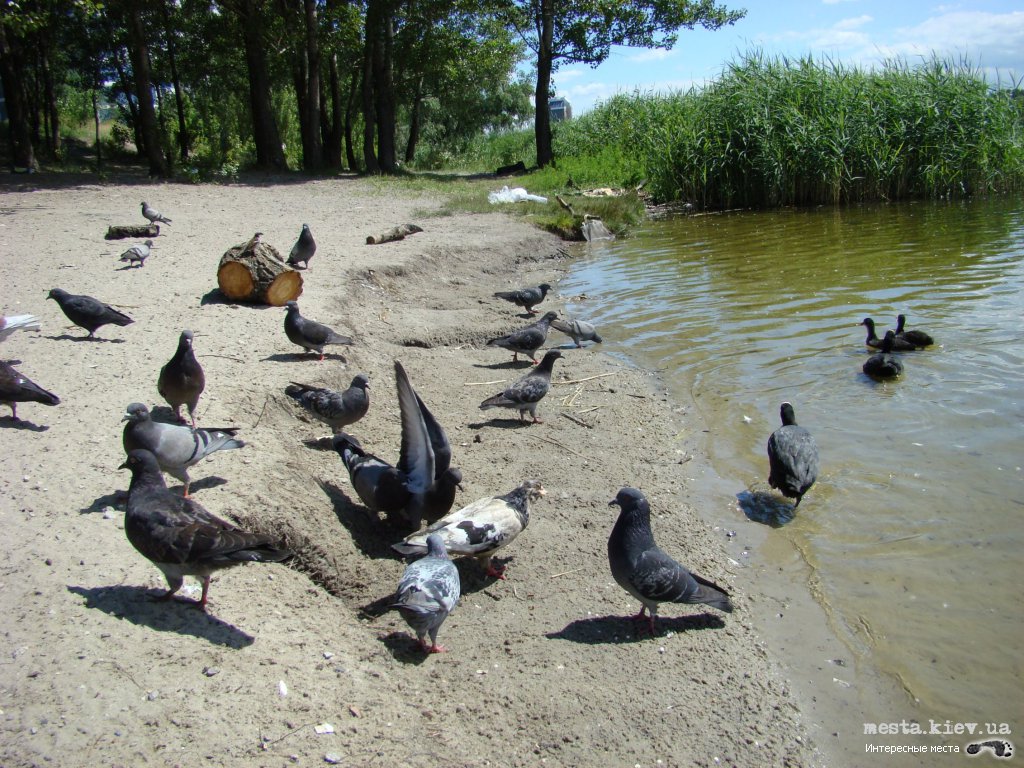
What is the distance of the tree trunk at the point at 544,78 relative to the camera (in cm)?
2911

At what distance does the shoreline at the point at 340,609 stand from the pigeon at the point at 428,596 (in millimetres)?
169

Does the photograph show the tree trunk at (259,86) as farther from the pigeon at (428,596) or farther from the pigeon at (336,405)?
the pigeon at (428,596)

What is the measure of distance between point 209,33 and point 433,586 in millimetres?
25666

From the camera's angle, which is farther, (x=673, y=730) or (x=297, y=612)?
(x=297, y=612)

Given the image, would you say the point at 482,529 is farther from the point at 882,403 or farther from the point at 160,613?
the point at 882,403

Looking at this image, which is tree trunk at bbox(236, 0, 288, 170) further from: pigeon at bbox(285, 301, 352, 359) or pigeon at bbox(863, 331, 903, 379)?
pigeon at bbox(863, 331, 903, 379)

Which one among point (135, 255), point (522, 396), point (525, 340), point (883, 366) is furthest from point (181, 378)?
point (883, 366)

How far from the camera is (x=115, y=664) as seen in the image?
11.0 feet

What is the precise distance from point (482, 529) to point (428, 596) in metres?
0.84

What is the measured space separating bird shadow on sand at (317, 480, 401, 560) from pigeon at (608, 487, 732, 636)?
1506mm

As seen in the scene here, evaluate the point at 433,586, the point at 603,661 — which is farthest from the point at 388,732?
the point at 603,661

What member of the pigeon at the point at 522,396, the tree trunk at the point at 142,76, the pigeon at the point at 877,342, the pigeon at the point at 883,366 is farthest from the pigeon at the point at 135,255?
the tree trunk at the point at 142,76

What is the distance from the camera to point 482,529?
15.4 ft

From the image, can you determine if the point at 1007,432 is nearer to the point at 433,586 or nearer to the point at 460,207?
the point at 433,586
